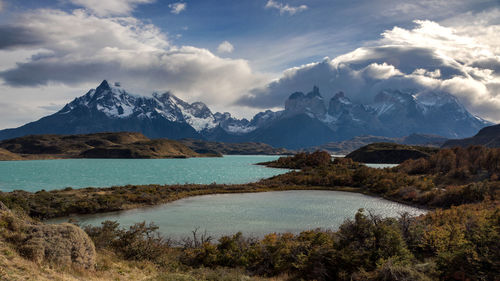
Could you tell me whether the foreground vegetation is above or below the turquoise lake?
above

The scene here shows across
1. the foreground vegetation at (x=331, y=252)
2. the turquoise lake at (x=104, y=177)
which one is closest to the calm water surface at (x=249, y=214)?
the foreground vegetation at (x=331, y=252)

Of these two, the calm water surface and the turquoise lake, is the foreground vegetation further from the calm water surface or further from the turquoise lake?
the turquoise lake

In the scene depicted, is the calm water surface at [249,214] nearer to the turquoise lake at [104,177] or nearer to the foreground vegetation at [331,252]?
the foreground vegetation at [331,252]

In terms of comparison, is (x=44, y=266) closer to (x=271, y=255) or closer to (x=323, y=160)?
(x=271, y=255)

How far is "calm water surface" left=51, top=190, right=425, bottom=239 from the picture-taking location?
33062 mm

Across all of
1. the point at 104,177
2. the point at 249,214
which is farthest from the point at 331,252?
the point at 104,177

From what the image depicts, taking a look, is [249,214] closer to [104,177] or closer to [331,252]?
[331,252]

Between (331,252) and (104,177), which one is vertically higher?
(331,252)

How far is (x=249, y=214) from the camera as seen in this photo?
40.7 meters

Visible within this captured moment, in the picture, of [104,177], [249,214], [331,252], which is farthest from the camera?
[104,177]

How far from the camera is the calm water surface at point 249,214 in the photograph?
33062 millimetres

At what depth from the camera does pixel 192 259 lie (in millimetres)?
20875

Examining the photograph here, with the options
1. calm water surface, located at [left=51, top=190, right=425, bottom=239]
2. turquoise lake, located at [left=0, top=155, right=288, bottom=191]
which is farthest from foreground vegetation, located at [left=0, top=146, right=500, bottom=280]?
turquoise lake, located at [left=0, top=155, right=288, bottom=191]

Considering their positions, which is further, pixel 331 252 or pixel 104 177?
pixel 104 177
